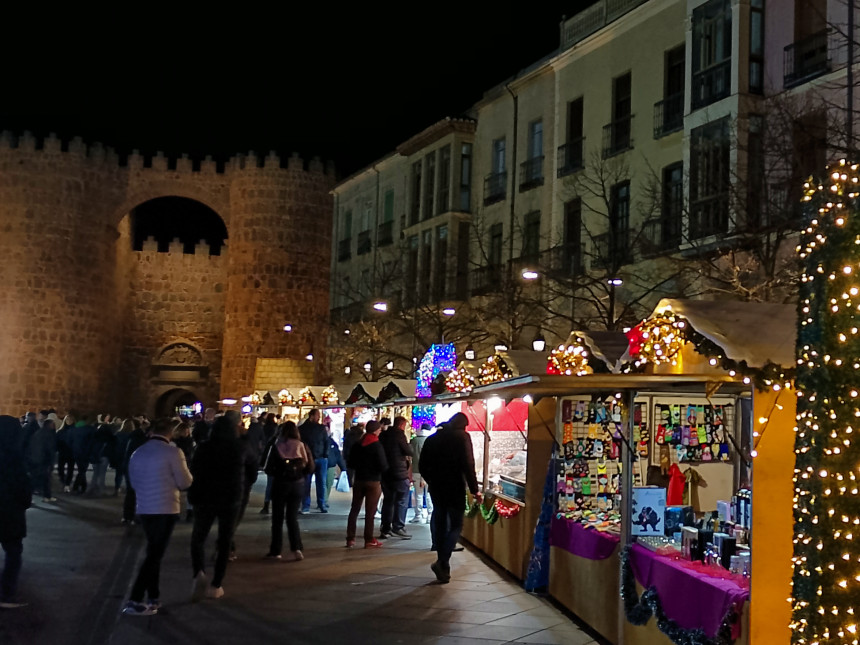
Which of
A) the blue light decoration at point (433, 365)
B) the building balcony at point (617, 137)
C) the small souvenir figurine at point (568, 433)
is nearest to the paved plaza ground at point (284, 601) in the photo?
the small souvenir figurine at point (568, 433)

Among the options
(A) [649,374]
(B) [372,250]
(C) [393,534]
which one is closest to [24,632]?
(A) [649,374]

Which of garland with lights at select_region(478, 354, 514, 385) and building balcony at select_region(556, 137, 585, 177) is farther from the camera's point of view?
building balcony at select_region(556, 137, 585, 177)

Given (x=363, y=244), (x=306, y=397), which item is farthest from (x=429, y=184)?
(x=306, y=397)

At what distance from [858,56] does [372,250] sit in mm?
23634

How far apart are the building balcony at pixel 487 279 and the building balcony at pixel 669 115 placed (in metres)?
6.15

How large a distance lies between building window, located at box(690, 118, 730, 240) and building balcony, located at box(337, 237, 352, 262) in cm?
2109

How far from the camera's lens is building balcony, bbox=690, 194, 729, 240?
17.8 metres

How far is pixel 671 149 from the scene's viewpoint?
21.1 metres

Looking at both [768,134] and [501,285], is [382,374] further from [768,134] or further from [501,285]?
[768,134]

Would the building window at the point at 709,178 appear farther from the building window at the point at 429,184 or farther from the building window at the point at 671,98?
the building window at the point at 429,184

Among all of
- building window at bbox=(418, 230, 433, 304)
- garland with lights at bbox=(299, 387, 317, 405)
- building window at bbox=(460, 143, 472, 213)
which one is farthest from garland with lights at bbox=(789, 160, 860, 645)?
building window at bbox=(460, 143, 472, 213)

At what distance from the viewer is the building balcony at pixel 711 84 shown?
19.1 meters

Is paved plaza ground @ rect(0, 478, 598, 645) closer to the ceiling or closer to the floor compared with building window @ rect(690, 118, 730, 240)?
closer to the floor

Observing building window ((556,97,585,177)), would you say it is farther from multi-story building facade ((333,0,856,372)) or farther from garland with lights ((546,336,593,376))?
garland with lights ((546,336,593,376))
